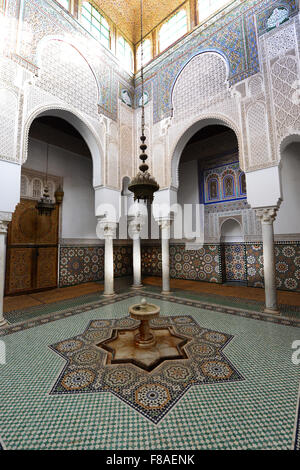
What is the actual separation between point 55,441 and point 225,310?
9.42 ft

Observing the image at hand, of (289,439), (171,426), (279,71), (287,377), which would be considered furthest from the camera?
(279,71)

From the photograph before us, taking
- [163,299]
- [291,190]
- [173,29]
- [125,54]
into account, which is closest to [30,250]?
[163,299]

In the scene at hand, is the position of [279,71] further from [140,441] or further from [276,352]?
[140,441]

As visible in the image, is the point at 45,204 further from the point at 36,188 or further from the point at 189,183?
the point at 189,183

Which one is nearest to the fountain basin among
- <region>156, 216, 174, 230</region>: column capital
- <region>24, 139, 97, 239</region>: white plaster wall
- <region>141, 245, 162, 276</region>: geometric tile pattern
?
<region>156, 216, 174, 230</region>: column capital

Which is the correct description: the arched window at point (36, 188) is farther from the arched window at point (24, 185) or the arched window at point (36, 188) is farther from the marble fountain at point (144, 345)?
the marble fountain at point (144, 345)

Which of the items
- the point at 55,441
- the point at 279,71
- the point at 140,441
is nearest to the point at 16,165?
the point at 55,441

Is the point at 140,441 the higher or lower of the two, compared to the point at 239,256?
lower

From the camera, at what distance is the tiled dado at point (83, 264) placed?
5691 mm

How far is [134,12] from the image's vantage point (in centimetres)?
550

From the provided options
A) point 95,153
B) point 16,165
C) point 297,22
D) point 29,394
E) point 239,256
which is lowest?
point 29,394

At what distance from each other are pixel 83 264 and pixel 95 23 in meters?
5.84

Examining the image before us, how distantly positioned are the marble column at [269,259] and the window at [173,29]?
4.77 metres

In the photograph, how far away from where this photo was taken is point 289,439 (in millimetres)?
1162
